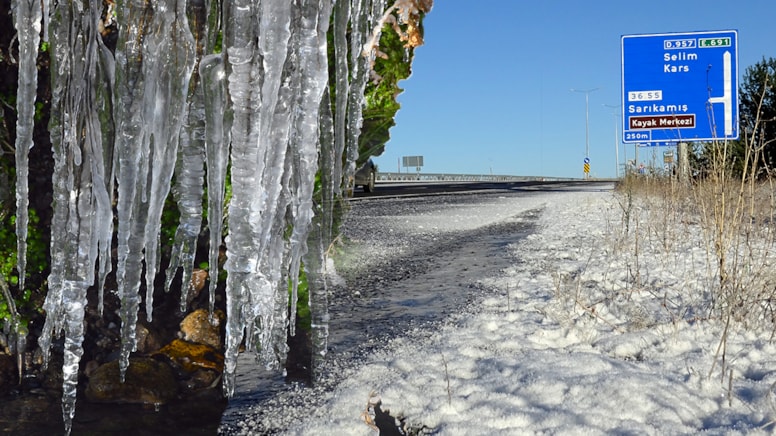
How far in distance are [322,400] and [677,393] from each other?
119cm

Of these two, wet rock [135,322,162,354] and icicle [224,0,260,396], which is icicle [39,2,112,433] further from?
wet rock [135,322,162,354]

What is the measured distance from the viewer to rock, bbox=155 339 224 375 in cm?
281

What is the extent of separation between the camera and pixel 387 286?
4340 mm

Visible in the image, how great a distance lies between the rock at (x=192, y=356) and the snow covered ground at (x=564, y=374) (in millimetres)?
618

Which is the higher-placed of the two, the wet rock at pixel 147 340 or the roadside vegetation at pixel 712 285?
the roadside vegetation at pixel 712 285

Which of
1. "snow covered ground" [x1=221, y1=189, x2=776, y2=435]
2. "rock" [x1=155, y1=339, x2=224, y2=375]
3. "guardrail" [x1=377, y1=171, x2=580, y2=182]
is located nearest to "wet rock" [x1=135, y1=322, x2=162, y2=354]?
"rock" [x1=155, y1=339, x2=224, y2=375]

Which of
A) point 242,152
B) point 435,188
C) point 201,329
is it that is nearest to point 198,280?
point 201,329

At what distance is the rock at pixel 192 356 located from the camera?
2814 mm

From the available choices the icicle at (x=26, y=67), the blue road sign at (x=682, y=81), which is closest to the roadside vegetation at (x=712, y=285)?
the icicle at (x=26, y=67)

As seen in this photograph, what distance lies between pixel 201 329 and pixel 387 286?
4.92 ft

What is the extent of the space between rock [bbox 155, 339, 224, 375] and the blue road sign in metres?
10.2

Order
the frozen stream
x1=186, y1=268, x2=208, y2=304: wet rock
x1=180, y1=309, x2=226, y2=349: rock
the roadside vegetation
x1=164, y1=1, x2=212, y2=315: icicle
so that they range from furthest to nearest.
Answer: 1. x1=186, y1=268, x2=208, y2=304: wet rock
2. x1=180, y1=309, x2=226, y2=349: rock
3. the roadside vegetation
4. the frozen stream
5. x1=164, y1=1, x2=212, y2=315: icicle

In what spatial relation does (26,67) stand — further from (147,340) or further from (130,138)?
(147,340)

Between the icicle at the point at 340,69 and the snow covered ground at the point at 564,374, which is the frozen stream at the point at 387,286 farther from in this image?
the icicle at the point at 340,69
